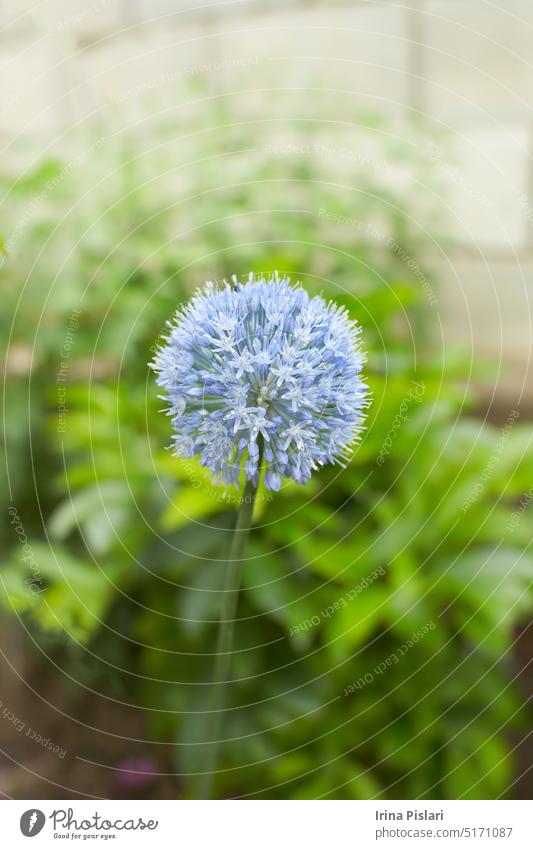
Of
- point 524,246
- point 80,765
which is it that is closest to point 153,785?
point 80,765

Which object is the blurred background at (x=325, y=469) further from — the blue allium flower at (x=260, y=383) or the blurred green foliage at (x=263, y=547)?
the blue allium flower at (x=260, y=383)

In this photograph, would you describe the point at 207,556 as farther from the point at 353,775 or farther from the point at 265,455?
the point at 265,455

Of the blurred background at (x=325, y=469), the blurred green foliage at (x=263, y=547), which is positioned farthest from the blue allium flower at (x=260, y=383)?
the blurred green foliage at (x=263, y=547)

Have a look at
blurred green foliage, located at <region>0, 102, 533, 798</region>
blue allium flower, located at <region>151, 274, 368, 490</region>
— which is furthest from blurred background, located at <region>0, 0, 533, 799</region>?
blue allium flower, located at <region>151, 274, 368, 490</region>
